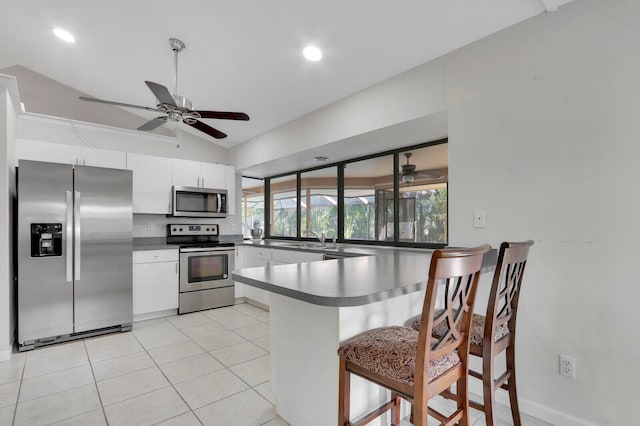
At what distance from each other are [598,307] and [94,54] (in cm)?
459

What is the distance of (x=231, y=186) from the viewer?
16.0 feet

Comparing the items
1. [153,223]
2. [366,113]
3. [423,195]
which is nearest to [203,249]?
[153,223]

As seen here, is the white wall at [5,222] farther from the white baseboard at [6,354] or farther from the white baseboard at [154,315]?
the white baseboard at [154,315]

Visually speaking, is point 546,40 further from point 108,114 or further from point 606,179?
point 108,114

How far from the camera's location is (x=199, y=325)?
360 centimetres

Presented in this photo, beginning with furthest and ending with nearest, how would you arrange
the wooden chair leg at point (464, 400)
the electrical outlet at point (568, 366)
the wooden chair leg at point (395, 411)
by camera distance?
the electrical outlet at point (568, 366), the wooden chair leg at point (395, 411), the wooden chair leg at point (464, 400)

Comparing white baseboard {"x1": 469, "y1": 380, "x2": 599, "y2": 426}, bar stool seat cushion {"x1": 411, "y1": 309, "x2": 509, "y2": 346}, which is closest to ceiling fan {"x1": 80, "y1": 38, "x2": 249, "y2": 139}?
bar stool seat cushion {"x1": 411, "y1": 309, "x2": 509, "y2": 346}

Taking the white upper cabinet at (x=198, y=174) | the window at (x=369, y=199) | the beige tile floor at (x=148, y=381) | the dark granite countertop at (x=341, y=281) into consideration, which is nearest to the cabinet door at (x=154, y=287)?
the beige tile floor at (x=148, y=381)

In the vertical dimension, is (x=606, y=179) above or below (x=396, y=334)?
above

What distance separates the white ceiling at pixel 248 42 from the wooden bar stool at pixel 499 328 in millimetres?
1504

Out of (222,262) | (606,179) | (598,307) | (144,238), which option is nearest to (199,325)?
(222,262)

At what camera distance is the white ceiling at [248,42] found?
202cm

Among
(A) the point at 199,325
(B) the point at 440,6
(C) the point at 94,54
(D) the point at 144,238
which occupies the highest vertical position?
(C) the point at 94,54

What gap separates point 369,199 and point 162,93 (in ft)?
8.09
